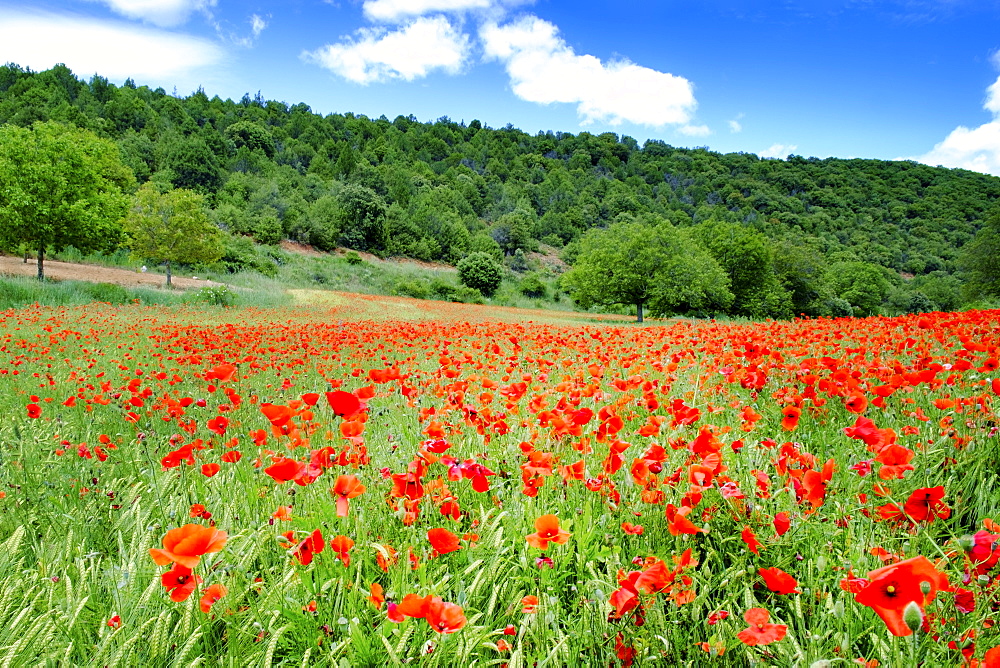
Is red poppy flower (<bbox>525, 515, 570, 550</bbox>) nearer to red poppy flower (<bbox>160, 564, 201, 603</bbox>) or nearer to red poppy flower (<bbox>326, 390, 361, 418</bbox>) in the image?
red poppy flower (<bbox>326, 390, 361, 418</bbox>)

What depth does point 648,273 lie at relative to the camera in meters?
30.0

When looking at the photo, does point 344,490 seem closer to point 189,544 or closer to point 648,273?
point 189,544

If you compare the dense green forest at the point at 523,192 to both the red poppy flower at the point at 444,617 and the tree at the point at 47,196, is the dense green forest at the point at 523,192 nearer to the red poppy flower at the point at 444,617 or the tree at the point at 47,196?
the tree at the point at 47,196

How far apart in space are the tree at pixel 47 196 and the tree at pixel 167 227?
3921 mm

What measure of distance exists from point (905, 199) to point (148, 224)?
4280 inches

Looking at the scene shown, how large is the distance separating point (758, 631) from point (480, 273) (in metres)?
45.2

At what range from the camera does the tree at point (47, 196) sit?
20.2 metres

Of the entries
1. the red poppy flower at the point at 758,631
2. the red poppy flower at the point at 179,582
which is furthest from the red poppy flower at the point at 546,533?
the red poppy flower at the point at 179,582

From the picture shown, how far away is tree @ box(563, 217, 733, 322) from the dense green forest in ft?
8.51

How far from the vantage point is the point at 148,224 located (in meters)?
27.4

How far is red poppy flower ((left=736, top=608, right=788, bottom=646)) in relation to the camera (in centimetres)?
109

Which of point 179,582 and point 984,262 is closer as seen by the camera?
point 179,582

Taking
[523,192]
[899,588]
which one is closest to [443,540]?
[899,588]

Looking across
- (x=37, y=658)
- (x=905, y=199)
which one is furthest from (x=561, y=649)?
(x=905, y=199)
